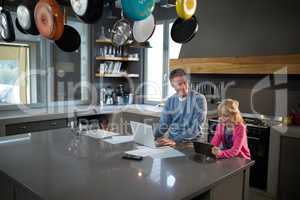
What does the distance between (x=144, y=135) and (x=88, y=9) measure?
3.30 ft

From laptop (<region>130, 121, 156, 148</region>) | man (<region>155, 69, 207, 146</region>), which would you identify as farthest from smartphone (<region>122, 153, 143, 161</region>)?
man (<region>155, 69, 207, 146</region>)

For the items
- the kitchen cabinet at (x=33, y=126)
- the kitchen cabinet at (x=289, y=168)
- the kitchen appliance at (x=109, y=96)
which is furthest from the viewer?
the kitchen appliance at (x=109, y=96)

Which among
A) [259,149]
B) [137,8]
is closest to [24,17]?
[137,8]

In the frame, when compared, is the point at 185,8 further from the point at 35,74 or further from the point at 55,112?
the point at 35,74

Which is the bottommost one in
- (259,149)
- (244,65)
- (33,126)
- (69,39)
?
(259,149)

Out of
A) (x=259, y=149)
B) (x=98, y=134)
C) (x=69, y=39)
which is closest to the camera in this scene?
(x=98, y=134)

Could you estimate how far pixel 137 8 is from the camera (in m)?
1.82

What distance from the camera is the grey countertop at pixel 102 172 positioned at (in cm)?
134

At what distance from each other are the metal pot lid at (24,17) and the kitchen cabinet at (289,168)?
2.66 metres

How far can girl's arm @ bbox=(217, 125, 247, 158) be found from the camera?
1.91 metres

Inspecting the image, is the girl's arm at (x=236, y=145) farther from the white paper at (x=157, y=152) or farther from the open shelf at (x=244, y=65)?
the open shelf at (x=244, y=65)

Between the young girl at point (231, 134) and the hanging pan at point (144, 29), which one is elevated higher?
the hanging pan at point (144, 29)

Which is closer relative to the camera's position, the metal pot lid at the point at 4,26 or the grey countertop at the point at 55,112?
the metal pot lid at the point at 4,26

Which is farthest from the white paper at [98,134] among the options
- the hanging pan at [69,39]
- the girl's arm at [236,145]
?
the girl's arm at [236,145]
